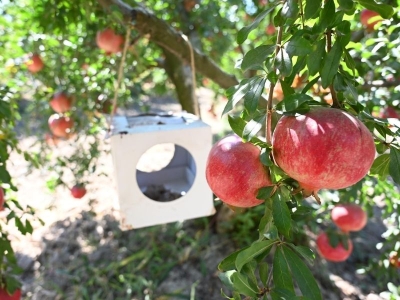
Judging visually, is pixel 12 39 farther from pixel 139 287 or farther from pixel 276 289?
pixel 276 289

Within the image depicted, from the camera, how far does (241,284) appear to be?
1.85ft

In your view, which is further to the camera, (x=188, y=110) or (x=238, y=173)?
(x=188, y=110)

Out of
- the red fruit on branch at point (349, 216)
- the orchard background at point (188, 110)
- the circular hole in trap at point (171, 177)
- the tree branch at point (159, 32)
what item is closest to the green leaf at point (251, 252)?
the orchard background at point (188, 110)

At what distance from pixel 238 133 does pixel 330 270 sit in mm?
2205

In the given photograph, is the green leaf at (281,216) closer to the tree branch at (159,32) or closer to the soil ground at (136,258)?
the tree branch at (159,32)

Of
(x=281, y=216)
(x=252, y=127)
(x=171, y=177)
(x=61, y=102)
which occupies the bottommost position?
(x=171, y=177)

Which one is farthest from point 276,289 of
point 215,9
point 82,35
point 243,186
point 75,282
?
point 215,9

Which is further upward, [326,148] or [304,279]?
[326,148]

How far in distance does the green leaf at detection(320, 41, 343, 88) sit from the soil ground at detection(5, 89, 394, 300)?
5.82 feet

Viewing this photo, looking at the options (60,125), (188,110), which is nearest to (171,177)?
(188,110)

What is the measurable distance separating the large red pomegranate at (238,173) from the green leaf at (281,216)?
0.05 meters

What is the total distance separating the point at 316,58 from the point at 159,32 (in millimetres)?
907

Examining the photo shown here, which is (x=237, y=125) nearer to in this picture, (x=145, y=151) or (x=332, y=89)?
(x=332, y=89)

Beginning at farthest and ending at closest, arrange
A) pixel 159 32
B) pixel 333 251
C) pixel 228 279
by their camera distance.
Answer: pixel 333 251 < pixel 159 32 < pixel 228 279
